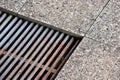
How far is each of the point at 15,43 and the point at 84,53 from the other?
0.89 meters

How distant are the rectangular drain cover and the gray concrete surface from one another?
0.38ft

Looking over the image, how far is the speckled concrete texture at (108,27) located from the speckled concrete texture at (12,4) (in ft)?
3.55

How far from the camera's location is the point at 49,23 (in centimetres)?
389

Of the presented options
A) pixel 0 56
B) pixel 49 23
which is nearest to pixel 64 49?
pixel 49 23

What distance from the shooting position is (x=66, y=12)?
3.98m

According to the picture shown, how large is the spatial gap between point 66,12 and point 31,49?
0.73 meters

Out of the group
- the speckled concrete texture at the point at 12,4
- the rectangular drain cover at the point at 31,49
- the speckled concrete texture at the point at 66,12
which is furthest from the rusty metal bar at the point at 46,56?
the speckled concrete texture at the point at 12,4

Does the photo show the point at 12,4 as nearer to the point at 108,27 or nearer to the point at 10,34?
the point at 10,34

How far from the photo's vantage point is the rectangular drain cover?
3.49 m

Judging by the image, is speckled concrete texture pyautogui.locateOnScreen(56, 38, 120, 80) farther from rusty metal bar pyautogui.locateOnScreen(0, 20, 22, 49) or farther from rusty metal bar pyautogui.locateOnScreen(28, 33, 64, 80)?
rusty metal bar pyautogui.locateOnScreen(0, 20, 22, 49)

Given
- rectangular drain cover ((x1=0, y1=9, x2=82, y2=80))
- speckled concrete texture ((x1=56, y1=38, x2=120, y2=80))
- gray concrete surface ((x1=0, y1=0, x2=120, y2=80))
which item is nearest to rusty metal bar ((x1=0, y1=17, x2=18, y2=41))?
rectangular drain cover ((x1=0, y1=9, x2=82, y2=80))

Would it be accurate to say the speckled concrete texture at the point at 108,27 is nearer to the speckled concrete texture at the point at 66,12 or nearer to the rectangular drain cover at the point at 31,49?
the speckled concrete texture at the point at 66,12

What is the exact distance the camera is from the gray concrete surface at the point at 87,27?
337 centimetres

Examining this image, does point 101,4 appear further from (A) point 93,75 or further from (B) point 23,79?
(B) point 23,79
